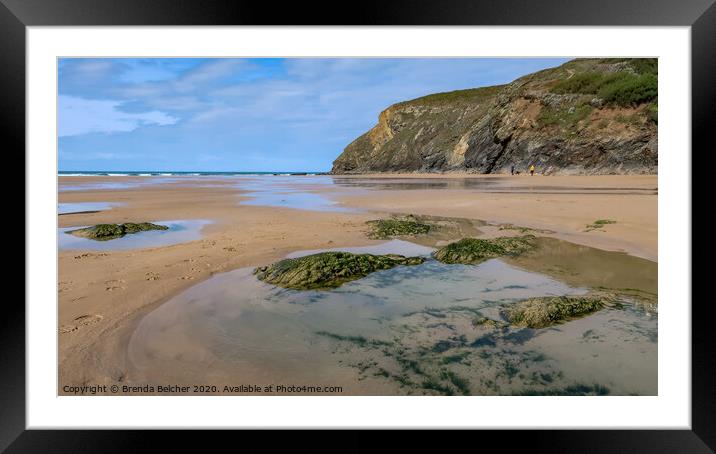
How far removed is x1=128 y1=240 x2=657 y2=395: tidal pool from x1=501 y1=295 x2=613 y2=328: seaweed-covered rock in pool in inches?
4.3

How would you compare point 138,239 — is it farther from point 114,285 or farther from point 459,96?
point 459,96

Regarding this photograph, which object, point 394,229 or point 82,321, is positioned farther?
point 394,229

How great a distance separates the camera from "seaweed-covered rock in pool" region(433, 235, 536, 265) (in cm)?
562

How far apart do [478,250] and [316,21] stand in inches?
182

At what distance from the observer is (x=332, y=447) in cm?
195

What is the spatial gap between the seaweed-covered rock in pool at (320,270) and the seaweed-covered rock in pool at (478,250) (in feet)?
3.15

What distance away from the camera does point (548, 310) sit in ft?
11.5

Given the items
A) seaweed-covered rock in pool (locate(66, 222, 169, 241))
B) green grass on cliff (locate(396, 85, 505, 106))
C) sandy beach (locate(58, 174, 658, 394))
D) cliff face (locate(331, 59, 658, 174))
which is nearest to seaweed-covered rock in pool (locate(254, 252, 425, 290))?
sandy beach (locate(58, 174, 658, 394))

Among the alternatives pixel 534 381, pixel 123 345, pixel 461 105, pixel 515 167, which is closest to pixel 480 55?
pixel 534 381

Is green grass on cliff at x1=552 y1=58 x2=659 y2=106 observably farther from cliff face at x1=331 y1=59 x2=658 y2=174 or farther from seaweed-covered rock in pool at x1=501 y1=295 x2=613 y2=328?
seaweed-covered rock in pool at x1=501 y1=295 x2=613 y2=328

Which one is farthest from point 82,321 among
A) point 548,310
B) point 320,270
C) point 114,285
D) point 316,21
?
point 548,310

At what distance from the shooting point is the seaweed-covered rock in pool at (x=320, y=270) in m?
4.53

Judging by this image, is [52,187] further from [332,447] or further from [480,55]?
[480,55]

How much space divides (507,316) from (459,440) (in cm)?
186
